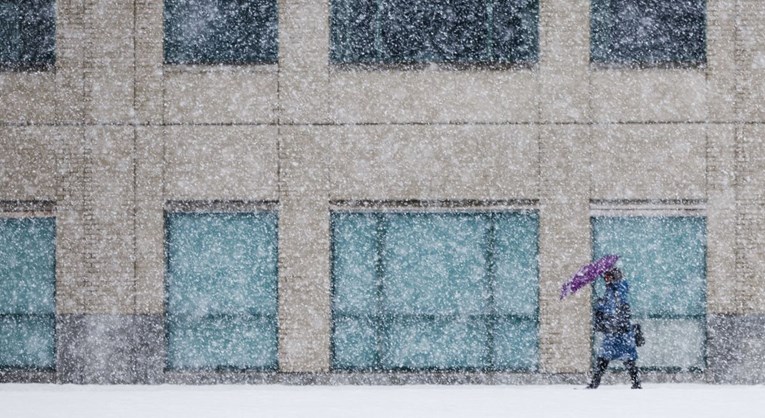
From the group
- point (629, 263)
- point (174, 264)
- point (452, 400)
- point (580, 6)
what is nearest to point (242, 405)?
point (452, 400)

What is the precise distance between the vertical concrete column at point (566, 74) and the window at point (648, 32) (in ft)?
0.76

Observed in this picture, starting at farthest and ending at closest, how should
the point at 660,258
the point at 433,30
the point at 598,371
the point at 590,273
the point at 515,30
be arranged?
1. the point at 433,30
2. the point at 515,30
3. the point at 660,258
4. the point at 598,371
5. the point at 590,273

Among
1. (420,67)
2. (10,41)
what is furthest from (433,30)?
(10,41)

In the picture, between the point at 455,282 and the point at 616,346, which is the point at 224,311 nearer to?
the point at 455,282

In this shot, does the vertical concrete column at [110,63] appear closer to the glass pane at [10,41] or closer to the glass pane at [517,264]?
the glass pane at [10,41]

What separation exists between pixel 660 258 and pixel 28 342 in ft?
31.6

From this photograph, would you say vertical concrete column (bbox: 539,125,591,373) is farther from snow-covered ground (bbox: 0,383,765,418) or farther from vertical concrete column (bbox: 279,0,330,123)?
vertical concrete column (bbox: 279,0,330,123)

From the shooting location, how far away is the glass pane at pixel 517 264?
18.9 metres

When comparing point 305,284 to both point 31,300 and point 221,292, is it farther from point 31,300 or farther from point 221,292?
point 31,300

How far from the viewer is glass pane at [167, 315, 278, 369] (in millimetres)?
19062

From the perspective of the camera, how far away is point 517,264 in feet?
62.2

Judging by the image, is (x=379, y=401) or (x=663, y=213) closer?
(x=379, y=401)

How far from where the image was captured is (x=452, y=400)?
16.4 meters

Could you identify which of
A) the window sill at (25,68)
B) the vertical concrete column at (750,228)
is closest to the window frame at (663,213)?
the vertical concrete column at (750,228)
